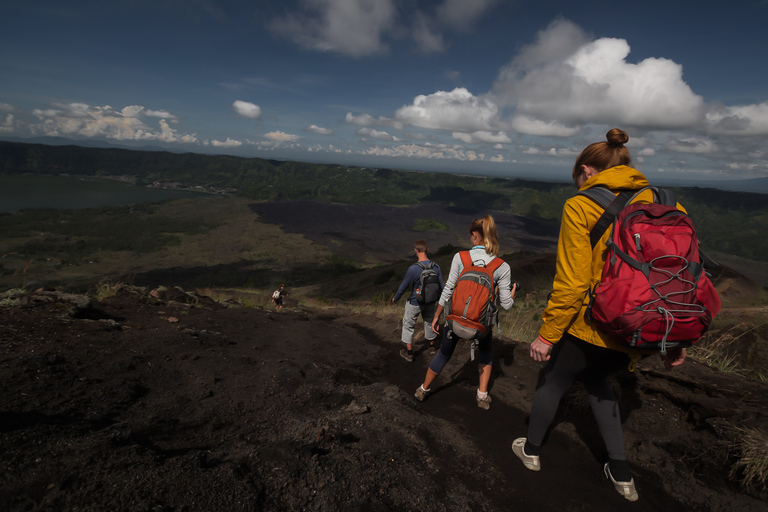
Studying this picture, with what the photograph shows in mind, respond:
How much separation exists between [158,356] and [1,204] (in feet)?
606

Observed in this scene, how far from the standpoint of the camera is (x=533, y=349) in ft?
7.70

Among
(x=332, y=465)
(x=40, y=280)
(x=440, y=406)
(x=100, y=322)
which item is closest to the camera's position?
(x=332, y=465)

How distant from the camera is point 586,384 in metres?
2.40

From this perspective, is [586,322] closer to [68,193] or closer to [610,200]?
[610,200]

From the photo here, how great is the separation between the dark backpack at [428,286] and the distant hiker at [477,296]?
158cm

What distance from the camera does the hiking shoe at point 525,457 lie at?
2.64 m

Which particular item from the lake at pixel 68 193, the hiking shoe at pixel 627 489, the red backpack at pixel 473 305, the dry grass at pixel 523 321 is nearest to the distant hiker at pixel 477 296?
the red backpack at pixel 473 305

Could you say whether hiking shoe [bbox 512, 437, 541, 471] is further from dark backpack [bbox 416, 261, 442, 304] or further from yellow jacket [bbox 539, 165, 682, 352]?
dark backpack [bbox 416, 261, 442, 304]

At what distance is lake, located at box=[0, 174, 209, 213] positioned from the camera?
129750 millimetres

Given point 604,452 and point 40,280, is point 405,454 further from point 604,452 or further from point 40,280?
point 40,280

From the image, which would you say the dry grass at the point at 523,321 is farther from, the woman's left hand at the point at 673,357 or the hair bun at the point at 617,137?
the hair bun at the point at 617,137

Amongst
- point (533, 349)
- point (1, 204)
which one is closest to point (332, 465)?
point (533, 349)

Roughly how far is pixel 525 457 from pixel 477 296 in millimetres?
1337

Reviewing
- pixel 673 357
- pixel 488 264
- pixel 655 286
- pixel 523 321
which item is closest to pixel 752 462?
pixel 673 357
